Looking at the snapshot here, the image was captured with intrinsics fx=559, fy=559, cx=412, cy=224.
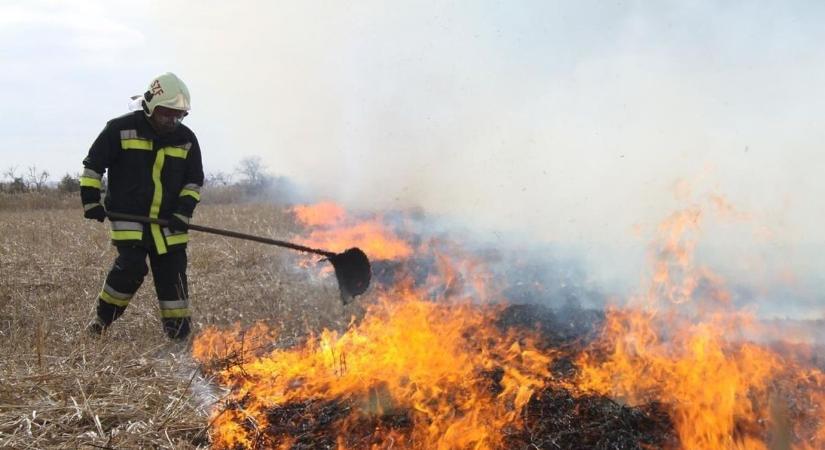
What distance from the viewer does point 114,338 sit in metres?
4.80

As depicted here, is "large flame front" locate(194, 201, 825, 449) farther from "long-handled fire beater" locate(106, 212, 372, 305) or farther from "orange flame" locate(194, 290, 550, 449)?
"long-handled fire beater" locate(106, 212, 372, 305)

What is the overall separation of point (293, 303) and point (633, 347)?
3.51 meters

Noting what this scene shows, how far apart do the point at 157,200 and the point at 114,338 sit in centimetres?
124

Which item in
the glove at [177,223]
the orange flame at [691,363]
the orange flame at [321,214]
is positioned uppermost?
the glove at [177,223]

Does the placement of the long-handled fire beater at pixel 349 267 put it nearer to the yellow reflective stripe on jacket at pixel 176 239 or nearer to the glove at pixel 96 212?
the yellow reflective stripe on jacket at pixel 176 239

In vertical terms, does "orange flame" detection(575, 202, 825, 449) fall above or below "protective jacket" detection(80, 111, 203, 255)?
below

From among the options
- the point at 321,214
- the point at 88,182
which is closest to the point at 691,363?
the point at 88,182

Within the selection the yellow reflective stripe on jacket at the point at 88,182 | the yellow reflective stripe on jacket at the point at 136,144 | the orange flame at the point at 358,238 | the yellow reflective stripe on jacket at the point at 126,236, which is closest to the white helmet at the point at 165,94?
the yellow reflective stripe on jacket at the point at 136,144

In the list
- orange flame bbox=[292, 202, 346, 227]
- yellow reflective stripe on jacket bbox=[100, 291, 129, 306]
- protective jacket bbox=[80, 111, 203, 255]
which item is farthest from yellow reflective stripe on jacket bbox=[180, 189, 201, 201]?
orange flame bbox=[292, 202, 346, 227]

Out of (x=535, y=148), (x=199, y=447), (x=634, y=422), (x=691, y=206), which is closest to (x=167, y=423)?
(x=199, y=447)

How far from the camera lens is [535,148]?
30.9 feet

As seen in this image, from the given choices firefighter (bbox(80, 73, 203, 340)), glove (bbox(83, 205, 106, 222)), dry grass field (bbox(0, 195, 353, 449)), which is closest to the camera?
dry grass field (bbox(0, 195, 353, 449))

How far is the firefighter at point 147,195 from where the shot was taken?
4.62 meters

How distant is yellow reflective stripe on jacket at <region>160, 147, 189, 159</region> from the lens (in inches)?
191
